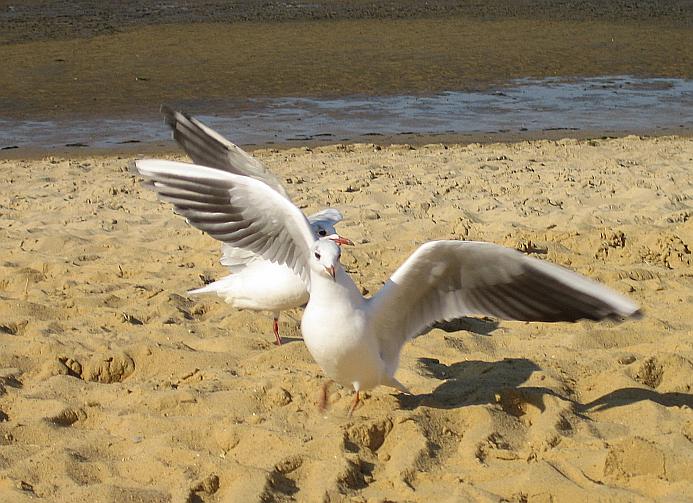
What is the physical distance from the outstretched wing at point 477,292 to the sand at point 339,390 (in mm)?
367

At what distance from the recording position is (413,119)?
1400cm

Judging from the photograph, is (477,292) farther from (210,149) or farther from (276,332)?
(210,149)

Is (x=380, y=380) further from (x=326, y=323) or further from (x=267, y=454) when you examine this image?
(x=267, y=454)

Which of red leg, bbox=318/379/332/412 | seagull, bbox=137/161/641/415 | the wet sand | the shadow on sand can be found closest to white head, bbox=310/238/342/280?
seagull, bbox=137/161/641/415

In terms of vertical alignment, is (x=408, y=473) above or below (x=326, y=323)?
below

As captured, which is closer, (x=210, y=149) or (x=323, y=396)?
(x=323, y=396)

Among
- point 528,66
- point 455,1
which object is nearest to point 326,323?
point 528,66

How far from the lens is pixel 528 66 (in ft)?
62.4

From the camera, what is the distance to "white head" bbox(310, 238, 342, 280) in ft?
13.7

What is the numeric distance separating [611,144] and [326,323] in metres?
7.73

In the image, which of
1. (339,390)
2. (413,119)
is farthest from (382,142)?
(339,390)

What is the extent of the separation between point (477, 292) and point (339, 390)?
78 cm

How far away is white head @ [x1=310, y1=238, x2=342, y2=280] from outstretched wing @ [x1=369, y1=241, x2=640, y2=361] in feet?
1.11

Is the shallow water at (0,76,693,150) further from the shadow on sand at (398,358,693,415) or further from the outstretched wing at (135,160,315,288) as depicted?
the shadow on sand at (398,358,693,415)
